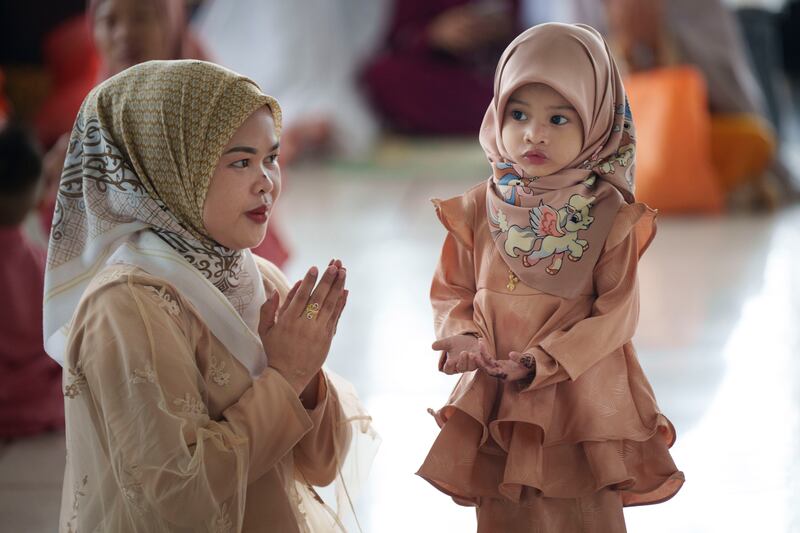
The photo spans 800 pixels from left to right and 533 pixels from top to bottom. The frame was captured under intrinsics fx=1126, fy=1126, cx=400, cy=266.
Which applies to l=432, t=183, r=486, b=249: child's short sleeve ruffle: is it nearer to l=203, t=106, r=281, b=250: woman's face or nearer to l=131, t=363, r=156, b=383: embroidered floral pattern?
l=203, t=106, r=281, b=250: woman's face

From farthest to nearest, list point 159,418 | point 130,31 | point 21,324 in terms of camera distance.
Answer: point 130,31 < point 21,324 < point 159,418

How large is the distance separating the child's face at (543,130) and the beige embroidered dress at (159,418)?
53cm

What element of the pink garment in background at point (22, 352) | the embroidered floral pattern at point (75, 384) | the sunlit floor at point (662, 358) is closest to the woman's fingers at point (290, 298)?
the embroidered floral pattern at point (75, 384)

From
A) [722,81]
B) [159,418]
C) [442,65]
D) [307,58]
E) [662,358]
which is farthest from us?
[442,65]

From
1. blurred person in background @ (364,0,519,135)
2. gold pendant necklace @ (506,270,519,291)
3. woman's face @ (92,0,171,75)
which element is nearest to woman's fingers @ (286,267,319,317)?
gold pendant necklace @ (506,270,519,291)

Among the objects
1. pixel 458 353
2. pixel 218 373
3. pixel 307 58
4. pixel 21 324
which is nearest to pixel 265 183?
pixel 218 373

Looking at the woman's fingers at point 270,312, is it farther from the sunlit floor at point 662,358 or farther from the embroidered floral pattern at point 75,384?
the sunlit floor at point 662,358

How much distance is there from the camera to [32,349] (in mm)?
2879

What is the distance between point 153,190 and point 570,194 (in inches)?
26.3

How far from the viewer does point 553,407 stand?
183cm

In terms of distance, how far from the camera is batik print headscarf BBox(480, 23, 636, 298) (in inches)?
70.9

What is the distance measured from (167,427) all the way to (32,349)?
53.2 inches

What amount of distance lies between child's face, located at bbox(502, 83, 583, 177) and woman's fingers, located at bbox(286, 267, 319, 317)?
385mm

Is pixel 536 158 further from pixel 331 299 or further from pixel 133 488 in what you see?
pixel 133 488
